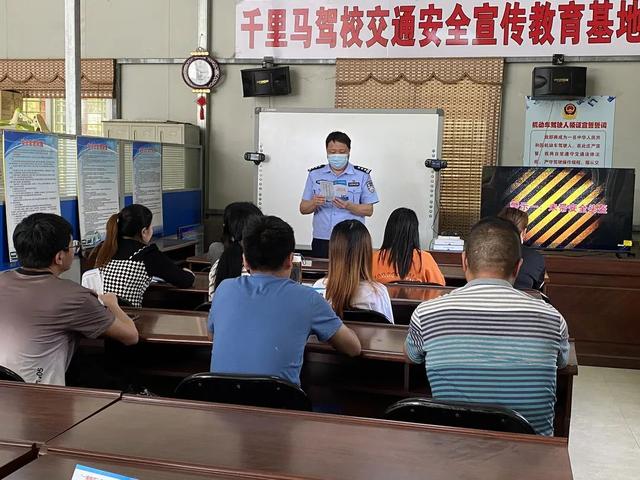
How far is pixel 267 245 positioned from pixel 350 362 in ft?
3.26

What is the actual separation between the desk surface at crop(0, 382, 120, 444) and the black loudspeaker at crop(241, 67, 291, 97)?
15.5 feet

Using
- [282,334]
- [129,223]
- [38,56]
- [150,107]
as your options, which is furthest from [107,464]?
[38,56]

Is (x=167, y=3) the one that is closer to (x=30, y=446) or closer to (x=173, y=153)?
(x=173, y=153)

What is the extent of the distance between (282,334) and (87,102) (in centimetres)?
541

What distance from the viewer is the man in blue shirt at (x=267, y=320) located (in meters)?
1.89

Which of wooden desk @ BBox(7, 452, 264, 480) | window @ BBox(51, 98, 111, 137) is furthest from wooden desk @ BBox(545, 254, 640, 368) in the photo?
window @ BBox(51, 98, 111, 137)

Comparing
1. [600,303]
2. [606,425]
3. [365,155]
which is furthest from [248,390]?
[365,155]

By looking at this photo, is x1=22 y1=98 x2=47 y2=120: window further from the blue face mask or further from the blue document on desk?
the blue document on desk

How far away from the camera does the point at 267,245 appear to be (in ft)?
6.61

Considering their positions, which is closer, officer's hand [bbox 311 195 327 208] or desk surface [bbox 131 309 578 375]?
desk surface [bbox 131 309 578 375]

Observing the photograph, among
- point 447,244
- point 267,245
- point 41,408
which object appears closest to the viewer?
Answer: point 41,408

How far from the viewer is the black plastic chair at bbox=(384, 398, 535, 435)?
1.44 meters

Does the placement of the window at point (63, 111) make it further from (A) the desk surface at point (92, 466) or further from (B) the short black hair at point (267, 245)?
(A) the desk surface at point (92, 466)

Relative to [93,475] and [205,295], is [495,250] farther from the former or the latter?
[205,295]
